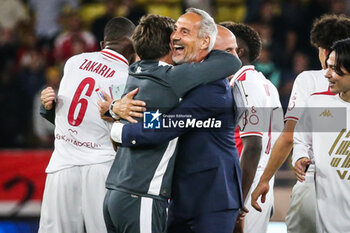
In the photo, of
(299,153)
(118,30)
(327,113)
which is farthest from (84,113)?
(327,113)

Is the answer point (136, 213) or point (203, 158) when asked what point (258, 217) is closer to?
point (203, 158)

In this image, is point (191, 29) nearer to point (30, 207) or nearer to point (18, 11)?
point (30, 207)

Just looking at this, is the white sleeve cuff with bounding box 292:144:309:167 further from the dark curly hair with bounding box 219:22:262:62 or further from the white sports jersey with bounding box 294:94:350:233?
the dark curly hair with bounding box 219:22:262:62

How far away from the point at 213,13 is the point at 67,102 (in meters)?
6.65

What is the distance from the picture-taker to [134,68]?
4059mm

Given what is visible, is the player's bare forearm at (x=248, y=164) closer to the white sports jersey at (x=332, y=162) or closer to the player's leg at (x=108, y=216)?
the white sports jersey at (x=332, y=162)

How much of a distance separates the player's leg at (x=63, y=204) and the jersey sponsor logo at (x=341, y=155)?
2026mm

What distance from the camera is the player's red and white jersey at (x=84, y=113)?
16.6ft

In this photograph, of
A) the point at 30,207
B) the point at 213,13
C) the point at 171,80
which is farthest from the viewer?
the point at 213,13

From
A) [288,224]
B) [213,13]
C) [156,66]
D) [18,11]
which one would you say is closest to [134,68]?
[156,66]

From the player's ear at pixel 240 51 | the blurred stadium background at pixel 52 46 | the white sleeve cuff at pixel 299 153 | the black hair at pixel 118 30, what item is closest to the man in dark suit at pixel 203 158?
the white sleeve cuff at pixel 299 153

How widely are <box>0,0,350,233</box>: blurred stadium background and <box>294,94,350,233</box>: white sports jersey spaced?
5.09m

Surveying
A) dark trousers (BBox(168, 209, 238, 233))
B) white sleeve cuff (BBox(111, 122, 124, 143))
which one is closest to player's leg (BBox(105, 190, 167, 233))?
dark trousers (BBox(168, 209, 238, 233))

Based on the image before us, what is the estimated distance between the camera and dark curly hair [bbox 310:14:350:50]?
4793 mm
